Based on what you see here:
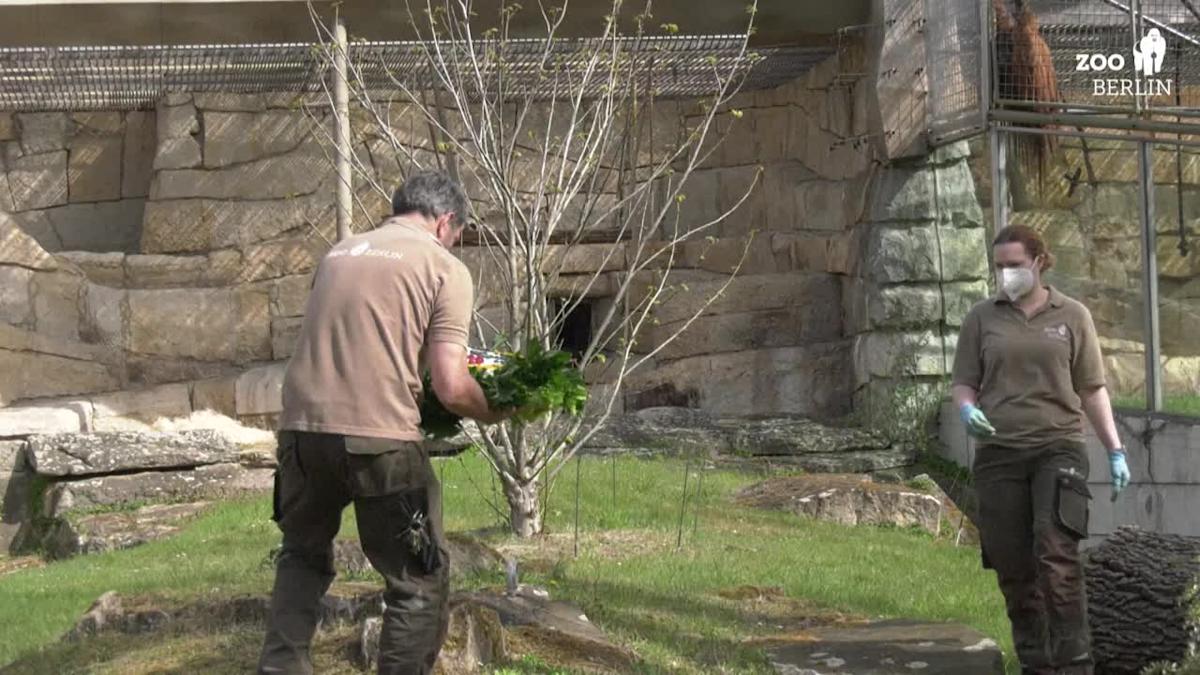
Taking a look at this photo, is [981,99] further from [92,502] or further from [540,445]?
[92,502]

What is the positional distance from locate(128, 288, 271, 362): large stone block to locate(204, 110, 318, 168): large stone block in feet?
3.95

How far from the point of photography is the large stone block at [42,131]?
15.6 meters

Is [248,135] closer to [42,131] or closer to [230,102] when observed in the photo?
[230,102]

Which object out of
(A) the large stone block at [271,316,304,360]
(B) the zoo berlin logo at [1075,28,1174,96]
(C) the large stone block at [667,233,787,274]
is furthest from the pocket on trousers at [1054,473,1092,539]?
(A) the large stone block at [271,316,304,360]

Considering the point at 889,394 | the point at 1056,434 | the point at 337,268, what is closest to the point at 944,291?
A: the point at 889,394

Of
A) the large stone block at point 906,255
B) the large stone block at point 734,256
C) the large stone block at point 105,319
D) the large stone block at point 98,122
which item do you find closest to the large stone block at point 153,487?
the large stone block at point 105,319

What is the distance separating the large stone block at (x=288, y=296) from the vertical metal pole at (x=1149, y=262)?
284 inches

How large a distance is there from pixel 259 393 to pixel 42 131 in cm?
340

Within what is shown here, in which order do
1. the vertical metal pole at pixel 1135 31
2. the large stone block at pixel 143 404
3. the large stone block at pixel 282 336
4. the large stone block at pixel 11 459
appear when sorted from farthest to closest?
the large stone block at pixel 282 336
the large stone block at pixel 143 404
the large stone block at pixel 11 459
the vertical metal pole at pixel 1135 31

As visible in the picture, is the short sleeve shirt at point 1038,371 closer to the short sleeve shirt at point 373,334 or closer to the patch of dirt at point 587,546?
the short sleeve shirt at point 373,334

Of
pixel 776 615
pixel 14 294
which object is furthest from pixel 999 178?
pixel 14 294

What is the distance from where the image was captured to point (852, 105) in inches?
558

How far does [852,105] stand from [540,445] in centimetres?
598

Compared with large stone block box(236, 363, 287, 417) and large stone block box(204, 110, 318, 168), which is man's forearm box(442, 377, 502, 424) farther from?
large stone block box(204, 110, 318, 168)
